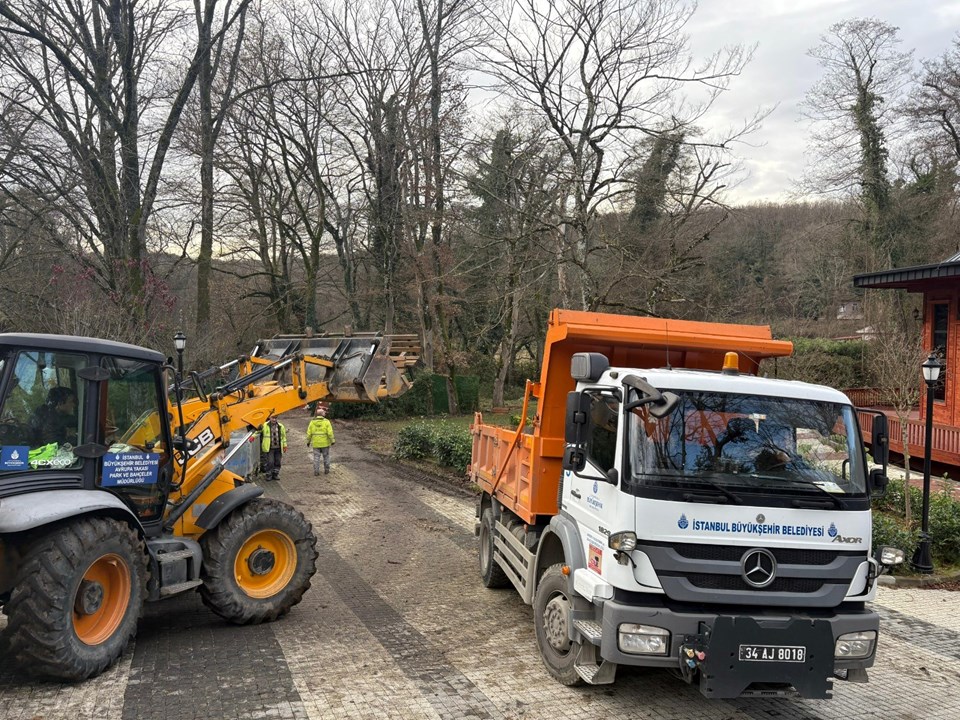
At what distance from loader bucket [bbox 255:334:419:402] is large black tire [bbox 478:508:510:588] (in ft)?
6.43

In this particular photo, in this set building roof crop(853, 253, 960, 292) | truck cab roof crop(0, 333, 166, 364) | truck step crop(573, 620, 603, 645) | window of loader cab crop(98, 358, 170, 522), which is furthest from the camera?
building roof crop(853, 253, 960, 292)

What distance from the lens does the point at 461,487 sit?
16.5m

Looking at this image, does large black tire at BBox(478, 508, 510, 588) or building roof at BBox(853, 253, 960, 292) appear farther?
building roof at BBox(853, 253, 960, 292)

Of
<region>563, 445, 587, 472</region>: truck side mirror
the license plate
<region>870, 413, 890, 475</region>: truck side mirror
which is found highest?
<region>870, 413, 890, 475</region>: truck side mirror

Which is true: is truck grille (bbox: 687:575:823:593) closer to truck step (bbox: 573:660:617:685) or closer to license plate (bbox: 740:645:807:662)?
license plate (bbox: 740:645:807:662)

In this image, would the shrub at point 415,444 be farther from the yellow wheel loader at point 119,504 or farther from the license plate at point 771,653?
the license plate at point 771,653

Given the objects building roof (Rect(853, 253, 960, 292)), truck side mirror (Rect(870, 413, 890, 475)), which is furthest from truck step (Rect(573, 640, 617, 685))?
building roof (Rect(853, 253, 960, 292))

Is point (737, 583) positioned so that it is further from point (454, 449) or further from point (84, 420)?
point (454, 449)

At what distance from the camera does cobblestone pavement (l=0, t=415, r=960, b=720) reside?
5.45 metres

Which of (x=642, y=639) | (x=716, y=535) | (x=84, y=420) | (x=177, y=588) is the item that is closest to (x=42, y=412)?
(x=84, y=420)

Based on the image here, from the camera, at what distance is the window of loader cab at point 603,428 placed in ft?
17.8

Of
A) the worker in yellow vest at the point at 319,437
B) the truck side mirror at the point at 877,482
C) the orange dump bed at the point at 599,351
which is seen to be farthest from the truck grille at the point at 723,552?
the worker in yellow vest at the point at 319,437

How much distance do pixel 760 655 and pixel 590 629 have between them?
109cm

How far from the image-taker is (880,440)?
5504mm
